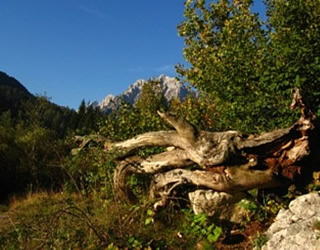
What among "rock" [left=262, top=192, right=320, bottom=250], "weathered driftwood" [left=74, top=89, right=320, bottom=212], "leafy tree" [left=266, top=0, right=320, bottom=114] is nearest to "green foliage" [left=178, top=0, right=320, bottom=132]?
"leafy tree" [left=266, top=0, right=320, bottom=114]

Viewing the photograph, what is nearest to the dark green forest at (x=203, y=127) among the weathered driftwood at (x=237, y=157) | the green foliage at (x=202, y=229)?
the green foliage at (x=202, y=229)

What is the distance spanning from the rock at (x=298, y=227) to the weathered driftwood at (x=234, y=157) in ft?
4.76

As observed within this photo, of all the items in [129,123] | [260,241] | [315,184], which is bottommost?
[260,241]

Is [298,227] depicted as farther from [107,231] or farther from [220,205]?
[107,231]

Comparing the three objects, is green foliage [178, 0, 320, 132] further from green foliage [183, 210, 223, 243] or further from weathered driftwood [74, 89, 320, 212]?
green foliage [183, 210, 223, 243]

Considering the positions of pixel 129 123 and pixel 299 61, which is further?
pixel 129 123

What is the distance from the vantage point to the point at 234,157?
9062 millimetres

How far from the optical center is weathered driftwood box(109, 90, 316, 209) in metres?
8.63

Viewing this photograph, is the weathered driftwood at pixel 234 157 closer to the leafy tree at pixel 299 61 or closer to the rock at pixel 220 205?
the rock at pixel 220 205

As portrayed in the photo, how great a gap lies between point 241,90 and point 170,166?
3.30 meters

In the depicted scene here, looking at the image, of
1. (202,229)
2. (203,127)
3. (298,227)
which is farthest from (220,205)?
(203,127)

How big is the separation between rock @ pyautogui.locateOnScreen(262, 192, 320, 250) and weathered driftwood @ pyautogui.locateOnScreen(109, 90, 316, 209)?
4.76 feet

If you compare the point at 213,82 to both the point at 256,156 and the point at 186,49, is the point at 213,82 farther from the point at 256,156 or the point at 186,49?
the point at 186,49

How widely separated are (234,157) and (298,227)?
106 inches
